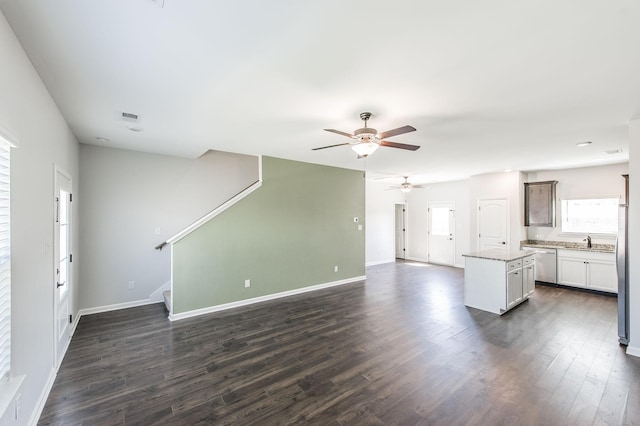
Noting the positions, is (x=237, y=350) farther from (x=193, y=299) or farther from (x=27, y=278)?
(x=27, y=278)

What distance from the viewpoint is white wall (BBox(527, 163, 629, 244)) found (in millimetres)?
5711

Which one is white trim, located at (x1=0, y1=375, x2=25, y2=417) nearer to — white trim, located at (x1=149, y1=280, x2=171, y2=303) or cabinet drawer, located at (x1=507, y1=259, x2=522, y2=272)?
white trim, located at (x1=149, y1=280, x2=171, y2=303)

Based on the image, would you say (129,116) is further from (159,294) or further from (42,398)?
(159,294)

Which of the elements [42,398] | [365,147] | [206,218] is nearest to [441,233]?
[365,147]

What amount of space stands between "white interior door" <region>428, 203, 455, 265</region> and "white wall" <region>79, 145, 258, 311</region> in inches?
270

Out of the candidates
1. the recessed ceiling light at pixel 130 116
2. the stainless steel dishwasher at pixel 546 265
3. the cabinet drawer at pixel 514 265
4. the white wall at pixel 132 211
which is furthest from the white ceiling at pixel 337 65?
the stainless steel dishwasher at pixel 546 265

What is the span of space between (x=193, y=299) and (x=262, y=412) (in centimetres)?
264

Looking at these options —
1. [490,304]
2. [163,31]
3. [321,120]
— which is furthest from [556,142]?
[163,31]

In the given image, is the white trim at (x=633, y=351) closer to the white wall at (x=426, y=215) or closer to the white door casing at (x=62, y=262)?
the white wall at (x=426, y=215)

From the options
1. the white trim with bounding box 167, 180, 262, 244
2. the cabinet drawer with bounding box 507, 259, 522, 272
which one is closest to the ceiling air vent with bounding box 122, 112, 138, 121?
the white trim with bounding box 167, 180, 262, 244

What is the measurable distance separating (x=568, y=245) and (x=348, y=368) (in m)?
6.38

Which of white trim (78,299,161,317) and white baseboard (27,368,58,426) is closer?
white baseboard (27,368,58,426)

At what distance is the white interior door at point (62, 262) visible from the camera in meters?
2.80

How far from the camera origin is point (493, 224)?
694 cm
